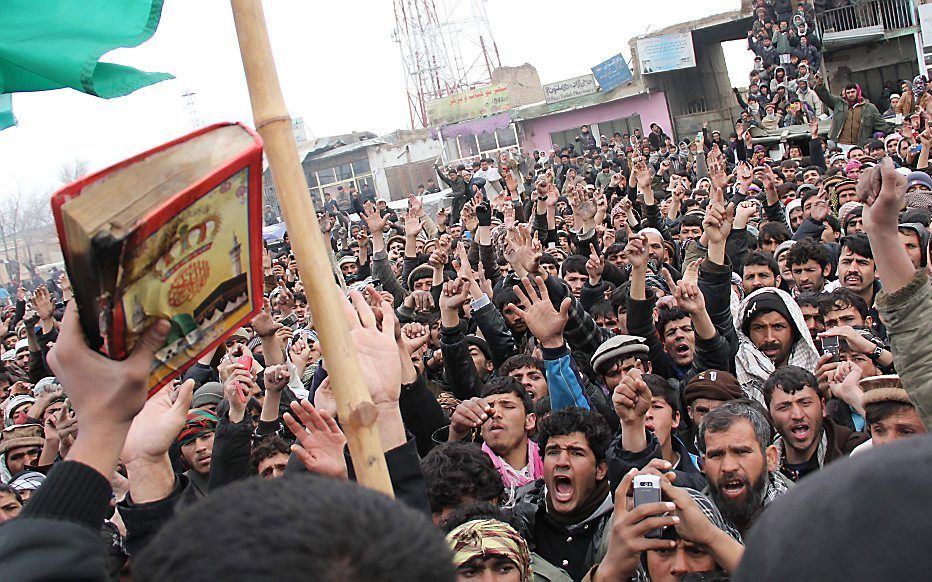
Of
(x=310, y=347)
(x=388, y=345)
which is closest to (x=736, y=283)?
(x=310, y=347)

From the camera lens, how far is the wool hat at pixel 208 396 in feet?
16.4

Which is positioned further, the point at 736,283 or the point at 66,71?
the point at 736,283

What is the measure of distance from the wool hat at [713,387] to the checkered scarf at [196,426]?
2372 millimetres

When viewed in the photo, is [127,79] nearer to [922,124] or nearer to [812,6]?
[922,124]

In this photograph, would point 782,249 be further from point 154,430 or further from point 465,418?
point 154,430

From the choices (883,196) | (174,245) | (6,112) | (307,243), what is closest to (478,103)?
(6,112)

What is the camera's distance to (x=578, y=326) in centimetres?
535

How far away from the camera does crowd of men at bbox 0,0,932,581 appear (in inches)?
34.4

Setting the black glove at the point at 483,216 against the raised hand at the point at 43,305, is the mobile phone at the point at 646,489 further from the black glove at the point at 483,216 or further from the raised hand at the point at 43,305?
the raised hand at the point at 43,305

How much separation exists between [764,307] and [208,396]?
3.15 m

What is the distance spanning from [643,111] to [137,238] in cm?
2739

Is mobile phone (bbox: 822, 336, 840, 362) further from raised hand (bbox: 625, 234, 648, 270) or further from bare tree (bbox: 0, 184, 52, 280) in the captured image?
bare tree (bbox: 0, 184, 52, 280)

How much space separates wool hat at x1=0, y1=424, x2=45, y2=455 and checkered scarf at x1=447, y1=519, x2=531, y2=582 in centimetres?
352

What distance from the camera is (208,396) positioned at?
199 inches
